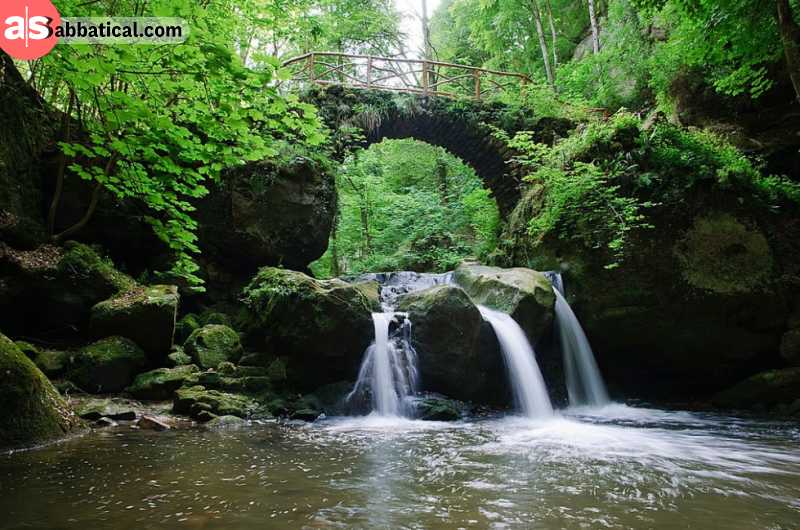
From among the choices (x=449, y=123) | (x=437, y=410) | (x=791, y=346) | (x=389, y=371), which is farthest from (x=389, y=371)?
(x=449, y=123)

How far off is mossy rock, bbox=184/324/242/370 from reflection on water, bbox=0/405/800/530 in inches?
86.4

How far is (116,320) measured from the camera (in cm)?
647

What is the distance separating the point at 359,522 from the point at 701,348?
8073 mm

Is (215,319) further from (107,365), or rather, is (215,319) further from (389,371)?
(389,371)

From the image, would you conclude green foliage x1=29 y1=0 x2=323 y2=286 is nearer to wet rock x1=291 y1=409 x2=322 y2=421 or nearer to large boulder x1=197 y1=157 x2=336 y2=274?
wet rock x1=291 y1=409 x2=322 y2=421

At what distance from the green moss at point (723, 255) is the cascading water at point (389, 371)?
16.8 feet

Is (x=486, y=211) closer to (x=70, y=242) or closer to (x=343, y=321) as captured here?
(x=343, y=321)

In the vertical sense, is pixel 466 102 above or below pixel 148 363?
above

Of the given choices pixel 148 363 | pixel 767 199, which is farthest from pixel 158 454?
pixel 767 199

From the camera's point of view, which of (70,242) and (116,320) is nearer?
(116,320)

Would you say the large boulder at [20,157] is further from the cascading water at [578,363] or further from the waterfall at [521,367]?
the cascading water at [578,363]

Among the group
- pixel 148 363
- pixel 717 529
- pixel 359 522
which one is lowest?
pixel 717 529

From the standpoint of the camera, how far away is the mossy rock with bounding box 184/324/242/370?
702cm

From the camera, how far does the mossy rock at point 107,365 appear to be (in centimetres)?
598
